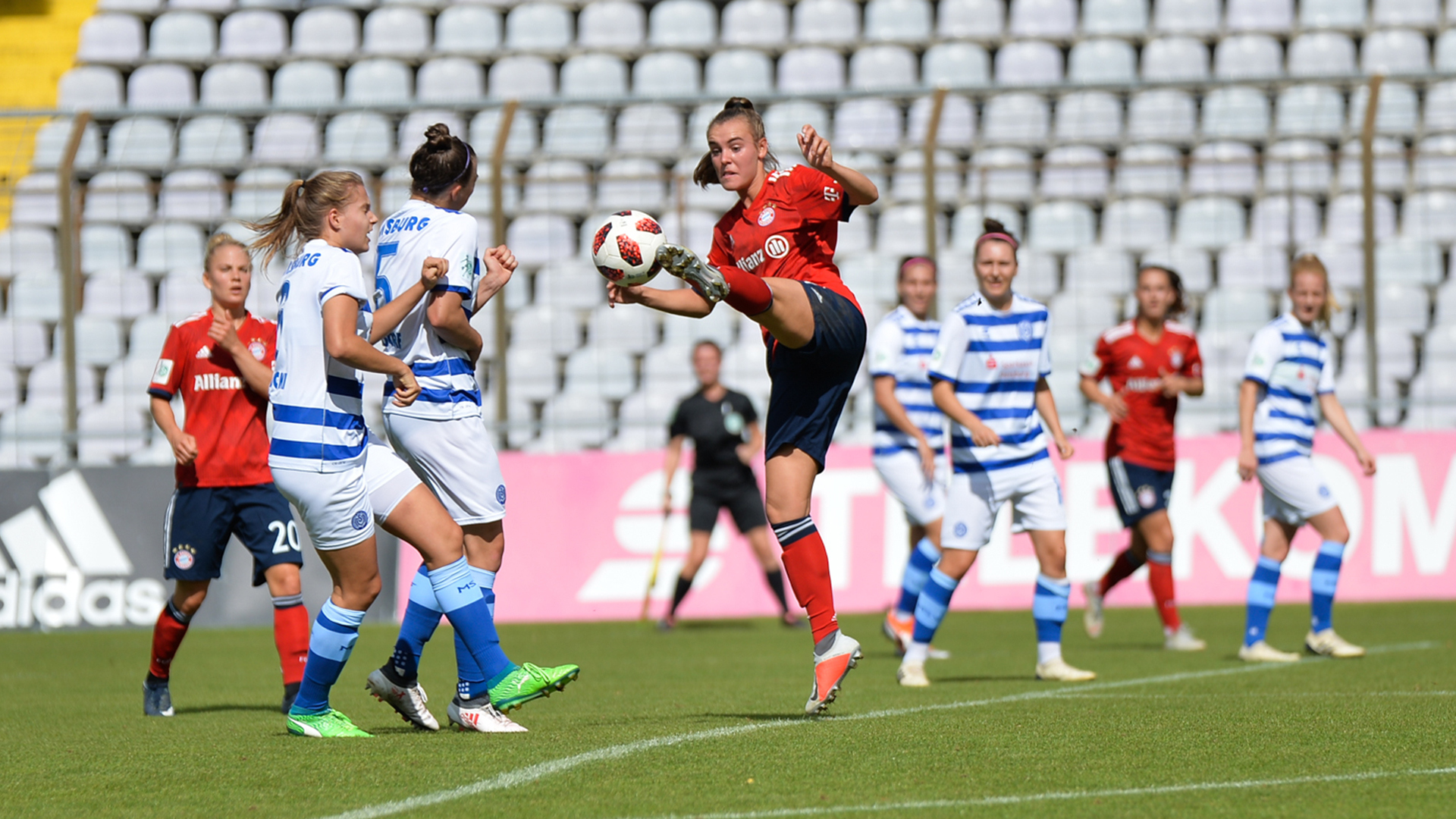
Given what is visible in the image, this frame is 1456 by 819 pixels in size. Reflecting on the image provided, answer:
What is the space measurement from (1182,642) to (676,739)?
17.0 ft

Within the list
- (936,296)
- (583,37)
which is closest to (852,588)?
(936,296)

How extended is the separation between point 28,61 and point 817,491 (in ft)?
41.8

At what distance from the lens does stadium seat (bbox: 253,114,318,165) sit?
49.4 ft

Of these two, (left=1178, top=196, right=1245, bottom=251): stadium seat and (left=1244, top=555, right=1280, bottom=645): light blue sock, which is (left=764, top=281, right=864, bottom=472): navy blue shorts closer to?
(left=1244, top=555, right=1280, bottom=645): light blue sock

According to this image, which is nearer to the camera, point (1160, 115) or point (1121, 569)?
point (1121, 569)

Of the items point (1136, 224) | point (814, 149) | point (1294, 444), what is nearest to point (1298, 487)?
point (1294, 444)

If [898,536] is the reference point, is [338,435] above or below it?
above

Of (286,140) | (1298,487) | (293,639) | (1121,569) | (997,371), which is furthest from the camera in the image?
(286,140)

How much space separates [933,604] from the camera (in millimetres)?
7496

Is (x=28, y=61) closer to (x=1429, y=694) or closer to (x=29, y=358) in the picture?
(x=29, y=358)

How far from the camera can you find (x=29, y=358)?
13.6 meters

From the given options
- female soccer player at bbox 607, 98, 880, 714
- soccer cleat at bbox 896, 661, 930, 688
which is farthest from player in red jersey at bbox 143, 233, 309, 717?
soccer cleat at bbox 896, 661, 930, 688

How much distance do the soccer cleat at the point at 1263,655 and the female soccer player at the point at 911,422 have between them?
1746 millimetres

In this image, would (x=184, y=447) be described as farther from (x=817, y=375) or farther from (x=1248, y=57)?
(x=1248, y=57)
